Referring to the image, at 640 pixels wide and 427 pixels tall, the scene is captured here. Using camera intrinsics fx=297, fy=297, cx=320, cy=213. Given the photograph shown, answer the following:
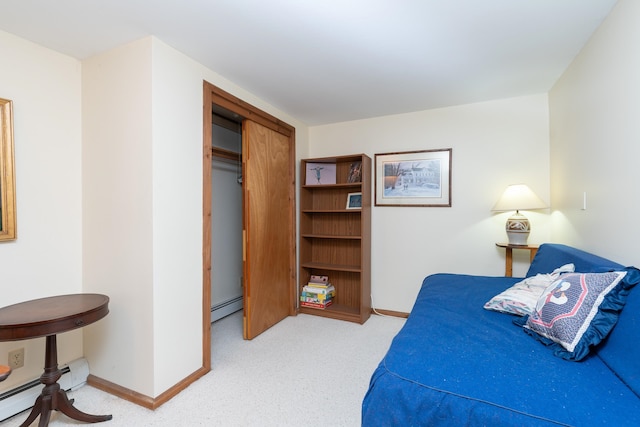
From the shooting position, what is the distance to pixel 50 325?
4.55ft

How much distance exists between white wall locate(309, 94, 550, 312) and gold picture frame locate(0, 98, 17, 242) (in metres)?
2.76

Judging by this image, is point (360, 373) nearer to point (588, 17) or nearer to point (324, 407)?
point (324, 407)

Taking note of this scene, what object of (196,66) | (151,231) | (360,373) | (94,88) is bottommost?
(360,373)

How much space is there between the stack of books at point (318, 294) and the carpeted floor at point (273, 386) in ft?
1.50

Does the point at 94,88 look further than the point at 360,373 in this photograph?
No

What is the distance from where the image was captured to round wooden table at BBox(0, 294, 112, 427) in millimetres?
1349

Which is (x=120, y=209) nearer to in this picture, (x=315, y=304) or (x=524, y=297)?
(x=315, y=304)

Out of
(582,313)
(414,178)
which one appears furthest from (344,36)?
(582,313)

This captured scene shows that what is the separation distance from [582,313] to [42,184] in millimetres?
2893

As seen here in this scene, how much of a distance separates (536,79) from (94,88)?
3250mm

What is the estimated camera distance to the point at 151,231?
1751 millimetres

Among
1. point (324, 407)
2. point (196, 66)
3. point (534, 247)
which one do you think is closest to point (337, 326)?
point (324, 407)

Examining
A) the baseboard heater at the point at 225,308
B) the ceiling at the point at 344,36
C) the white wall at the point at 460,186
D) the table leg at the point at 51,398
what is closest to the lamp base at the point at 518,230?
the white wall at the point at 460,186

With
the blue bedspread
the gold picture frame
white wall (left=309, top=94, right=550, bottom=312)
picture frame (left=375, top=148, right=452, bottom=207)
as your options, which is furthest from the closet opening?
the blue bedspread
